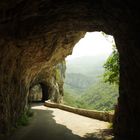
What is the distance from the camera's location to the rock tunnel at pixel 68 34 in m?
10.5

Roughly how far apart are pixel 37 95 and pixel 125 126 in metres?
50.3

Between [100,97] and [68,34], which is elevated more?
[68,34]

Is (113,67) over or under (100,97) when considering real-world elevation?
over

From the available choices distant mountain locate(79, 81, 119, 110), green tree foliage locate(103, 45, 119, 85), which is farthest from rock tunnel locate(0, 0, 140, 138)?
distant mountain locate(79, 81, 119, 110)

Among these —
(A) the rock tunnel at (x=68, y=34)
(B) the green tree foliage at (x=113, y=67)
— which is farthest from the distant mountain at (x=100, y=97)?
(A) the rock tunnel at (x=68, y=34)

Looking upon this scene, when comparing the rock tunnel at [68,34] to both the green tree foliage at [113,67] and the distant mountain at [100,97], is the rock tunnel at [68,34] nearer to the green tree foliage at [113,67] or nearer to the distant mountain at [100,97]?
the green tree foliage at [113,67]

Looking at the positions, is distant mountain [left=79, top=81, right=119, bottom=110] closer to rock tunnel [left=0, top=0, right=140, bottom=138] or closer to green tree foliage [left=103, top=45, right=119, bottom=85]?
green tree foliage [left=103, top=45, right=119, bottom=85]

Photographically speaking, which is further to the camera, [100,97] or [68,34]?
[100,97]

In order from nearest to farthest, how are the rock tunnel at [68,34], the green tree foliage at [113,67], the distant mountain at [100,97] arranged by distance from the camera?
1. the rock tunnel at [68,34]
2. the green tree foliage at [113,67]
3. the distant mountain at [100,97]

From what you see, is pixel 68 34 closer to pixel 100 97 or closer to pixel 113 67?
pixel 113 67

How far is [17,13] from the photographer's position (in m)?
11.9

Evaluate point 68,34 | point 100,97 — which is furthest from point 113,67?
point 100,97

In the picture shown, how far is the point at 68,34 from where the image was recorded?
64.2 feet

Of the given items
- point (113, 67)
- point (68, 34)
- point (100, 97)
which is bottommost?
point (100, 97)
